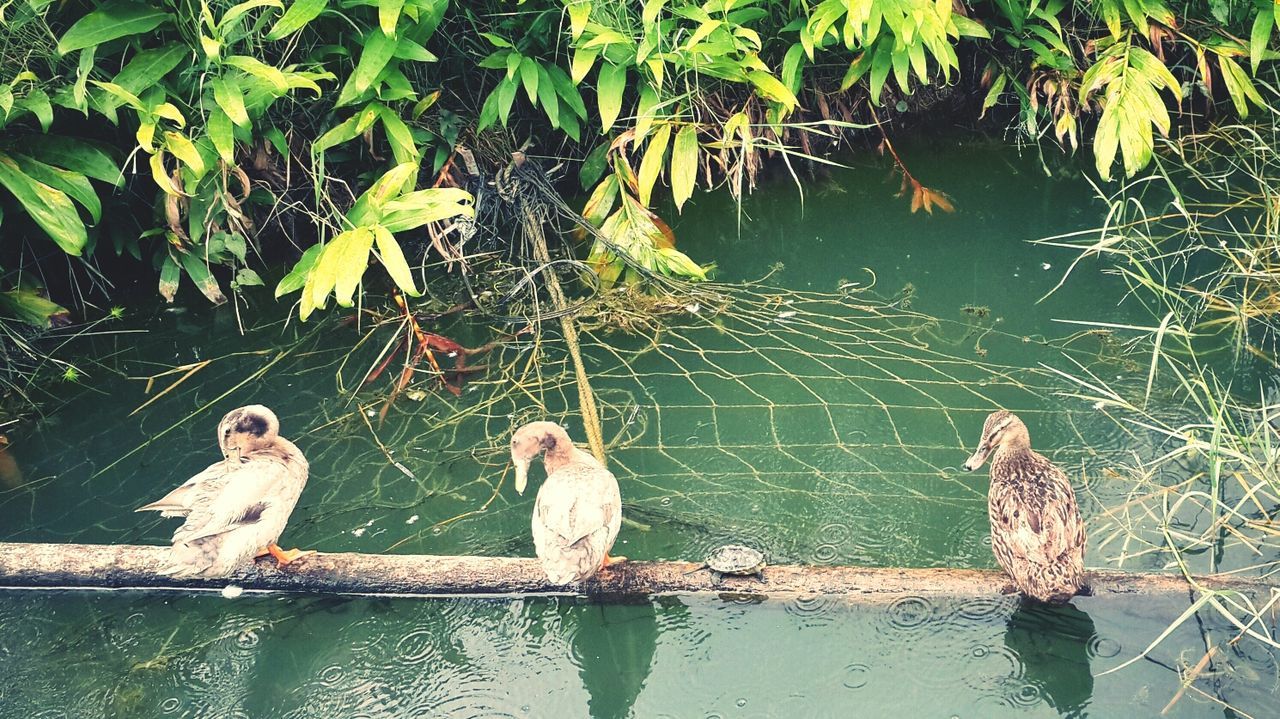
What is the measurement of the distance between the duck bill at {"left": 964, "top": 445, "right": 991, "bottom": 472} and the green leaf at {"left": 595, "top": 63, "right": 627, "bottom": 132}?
2090mm

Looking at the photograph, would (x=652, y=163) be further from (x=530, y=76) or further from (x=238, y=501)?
(x=238, y=501)

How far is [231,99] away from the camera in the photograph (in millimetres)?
3957

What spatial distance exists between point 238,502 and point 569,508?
103cm

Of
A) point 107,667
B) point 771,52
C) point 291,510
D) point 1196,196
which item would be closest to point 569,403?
point 291,510

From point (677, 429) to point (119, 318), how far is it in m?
2.79

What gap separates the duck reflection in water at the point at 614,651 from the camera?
3100 millimetres

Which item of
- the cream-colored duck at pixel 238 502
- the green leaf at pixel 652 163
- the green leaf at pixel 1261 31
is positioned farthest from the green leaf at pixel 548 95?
the green leaf at pixel 1261 31

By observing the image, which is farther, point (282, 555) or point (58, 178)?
point (58, 178)

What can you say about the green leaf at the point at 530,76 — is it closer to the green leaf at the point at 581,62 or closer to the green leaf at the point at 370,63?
the green leaf at the point at 581,62

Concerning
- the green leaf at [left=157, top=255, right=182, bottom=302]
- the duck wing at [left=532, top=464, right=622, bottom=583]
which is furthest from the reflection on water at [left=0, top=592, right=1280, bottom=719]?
the green leaf at [left=157, top=255, right=182, bottom=302]

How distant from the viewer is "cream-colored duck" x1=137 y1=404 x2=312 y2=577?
3.28 m

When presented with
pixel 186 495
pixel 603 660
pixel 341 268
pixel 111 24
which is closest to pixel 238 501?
pixel 186 495

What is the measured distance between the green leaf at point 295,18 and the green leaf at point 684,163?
5.12 feet

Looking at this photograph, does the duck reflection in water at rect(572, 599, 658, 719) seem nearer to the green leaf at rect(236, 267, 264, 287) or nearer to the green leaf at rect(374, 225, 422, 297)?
the green leaf at rect(374, 225, 422, 297)
